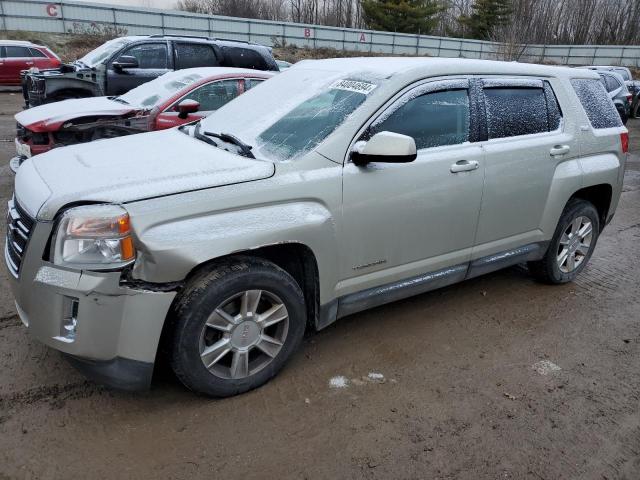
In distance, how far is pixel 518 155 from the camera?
12.5 feet

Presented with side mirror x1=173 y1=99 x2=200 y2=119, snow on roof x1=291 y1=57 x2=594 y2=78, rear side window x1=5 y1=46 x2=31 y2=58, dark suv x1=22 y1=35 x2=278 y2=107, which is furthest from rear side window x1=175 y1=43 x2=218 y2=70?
rear side window x1=5 y1=46 x2=31 y2=58

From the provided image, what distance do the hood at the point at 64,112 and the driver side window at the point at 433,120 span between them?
4338 mm

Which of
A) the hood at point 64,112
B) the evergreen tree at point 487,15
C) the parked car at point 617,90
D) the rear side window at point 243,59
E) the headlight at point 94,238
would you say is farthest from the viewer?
the evergreen tree at point 487,15

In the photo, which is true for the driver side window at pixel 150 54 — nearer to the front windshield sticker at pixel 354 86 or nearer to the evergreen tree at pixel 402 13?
the front windshield sticker at pixel 354 86

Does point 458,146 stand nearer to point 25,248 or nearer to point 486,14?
point 25,248

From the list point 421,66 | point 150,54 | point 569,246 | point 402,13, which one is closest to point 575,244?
point 569,246

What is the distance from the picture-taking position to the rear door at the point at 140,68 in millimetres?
9641

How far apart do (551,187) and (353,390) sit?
231 cm

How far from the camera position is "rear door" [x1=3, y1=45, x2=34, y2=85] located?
1661cm

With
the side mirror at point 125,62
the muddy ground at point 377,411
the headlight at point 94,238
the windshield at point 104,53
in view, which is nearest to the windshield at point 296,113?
the headlight at point 94,238

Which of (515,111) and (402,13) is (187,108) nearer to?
(515,111)

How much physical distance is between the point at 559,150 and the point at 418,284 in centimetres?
163

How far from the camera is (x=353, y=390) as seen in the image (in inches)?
122

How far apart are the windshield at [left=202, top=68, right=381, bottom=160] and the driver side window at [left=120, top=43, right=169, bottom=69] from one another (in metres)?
7.21
